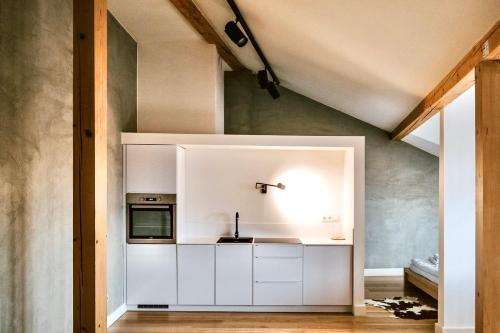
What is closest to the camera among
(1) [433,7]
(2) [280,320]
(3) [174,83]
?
(1) [433,7]

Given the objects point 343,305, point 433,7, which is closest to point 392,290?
point 343,305

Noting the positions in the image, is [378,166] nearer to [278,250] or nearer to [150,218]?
[278,250]

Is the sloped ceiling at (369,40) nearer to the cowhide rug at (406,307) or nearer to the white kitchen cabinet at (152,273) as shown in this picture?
the cowhide rug at (406,307)

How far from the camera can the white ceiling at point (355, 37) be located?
2391 millimetres

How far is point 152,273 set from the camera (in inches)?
170

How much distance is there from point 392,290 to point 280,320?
6.71 ft

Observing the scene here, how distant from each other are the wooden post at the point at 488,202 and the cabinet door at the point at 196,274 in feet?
9.14

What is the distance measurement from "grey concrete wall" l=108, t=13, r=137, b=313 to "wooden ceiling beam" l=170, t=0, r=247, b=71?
0.88m

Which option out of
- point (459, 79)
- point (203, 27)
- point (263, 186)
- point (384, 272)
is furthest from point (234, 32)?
point (384, 272)

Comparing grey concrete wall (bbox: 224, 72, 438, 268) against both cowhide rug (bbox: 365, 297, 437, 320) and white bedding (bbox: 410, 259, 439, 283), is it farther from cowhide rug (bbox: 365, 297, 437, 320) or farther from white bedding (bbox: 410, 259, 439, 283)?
cowhide rug (bbox: 365, 297, 437, 320)

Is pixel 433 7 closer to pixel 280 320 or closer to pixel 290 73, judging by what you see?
pixel 290 73

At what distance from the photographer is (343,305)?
4336 millimetres

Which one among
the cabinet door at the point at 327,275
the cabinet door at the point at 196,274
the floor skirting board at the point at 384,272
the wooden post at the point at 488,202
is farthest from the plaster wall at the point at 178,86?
the floor skirting board at the point at 384,272

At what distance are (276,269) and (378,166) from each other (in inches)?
112
